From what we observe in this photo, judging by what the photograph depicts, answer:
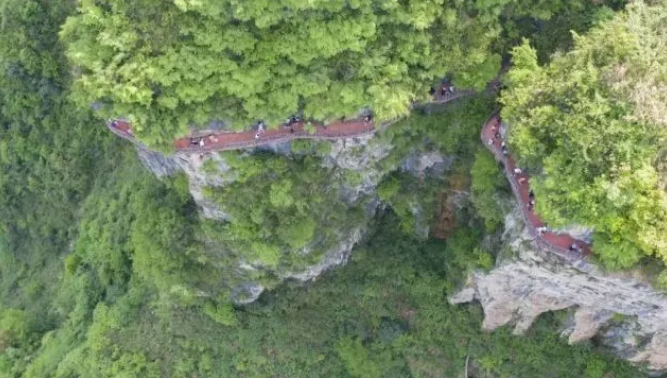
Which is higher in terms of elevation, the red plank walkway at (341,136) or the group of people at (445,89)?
the group of people at (445,89)

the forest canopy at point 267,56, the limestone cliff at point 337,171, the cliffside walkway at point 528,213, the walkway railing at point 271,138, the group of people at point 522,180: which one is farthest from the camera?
the limestone cliff at point 337,171

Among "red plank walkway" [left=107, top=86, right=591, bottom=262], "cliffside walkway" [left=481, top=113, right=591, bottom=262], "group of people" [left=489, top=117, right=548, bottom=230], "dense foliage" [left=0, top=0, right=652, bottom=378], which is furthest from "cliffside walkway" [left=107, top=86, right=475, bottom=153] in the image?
"group of people" [left=489, top=117, right=548, bottom=230]

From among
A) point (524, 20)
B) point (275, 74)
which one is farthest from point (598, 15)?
point (275, 74)

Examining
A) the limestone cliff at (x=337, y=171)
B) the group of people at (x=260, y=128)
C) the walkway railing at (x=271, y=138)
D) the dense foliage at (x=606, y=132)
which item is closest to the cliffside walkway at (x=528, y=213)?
the dense foliage at (x=606, y=132)

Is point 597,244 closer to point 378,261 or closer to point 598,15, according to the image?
point 598,15

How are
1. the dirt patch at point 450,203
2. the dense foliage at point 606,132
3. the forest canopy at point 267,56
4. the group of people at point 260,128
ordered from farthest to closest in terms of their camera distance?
the dirt patch at point 450,203 < the group of people at point 260,128 < the forest canopy at point 267,56 < the dense foliage at point 606,132

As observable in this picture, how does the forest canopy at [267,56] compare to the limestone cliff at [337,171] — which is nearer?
the forest canopy at [267,56]

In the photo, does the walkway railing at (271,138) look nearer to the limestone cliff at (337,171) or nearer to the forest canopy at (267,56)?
the limestone cliff at (337,171)
